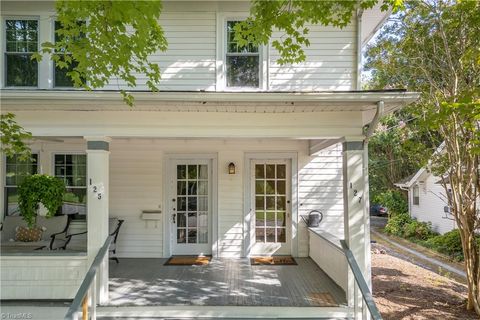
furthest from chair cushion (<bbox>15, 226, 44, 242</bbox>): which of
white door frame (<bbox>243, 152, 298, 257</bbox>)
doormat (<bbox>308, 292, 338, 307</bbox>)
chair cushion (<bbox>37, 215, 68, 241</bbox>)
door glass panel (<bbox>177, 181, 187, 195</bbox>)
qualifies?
doormat (<bbox>308, 292, 338, 307</bbox>)

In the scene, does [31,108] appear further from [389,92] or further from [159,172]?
[389,92]

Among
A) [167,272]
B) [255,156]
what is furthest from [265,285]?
[255,156]

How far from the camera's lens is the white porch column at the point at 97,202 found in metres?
5.00

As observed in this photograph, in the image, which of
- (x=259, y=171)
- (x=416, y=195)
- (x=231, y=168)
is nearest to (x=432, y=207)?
(x=416, y=195)

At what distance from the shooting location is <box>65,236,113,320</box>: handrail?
12.8 ft

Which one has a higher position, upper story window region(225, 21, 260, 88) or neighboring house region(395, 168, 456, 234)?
upper story window region(225, 21, 260, 88)

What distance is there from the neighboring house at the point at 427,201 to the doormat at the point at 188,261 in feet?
37.2

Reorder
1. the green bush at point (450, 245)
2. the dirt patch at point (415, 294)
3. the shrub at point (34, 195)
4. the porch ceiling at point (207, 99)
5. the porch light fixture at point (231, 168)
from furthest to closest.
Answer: the green bush at point (450, 245) < the porch light fixture at point (231, 168) < the dirt patch at point (415, 294) < the shrub at point (34, 195) < the porch ceiling at point (207, 99)

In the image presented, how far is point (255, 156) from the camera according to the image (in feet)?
25.5

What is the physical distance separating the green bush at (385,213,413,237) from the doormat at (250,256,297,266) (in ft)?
38.7

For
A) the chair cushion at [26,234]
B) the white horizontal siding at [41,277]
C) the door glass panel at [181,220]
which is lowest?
the white horizontal siding at [41,277]

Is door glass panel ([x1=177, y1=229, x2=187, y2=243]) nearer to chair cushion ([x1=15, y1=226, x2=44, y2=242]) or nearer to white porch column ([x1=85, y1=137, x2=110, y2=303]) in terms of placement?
chair cushion ([x1=15, y1=226, x2=44, y2=242])

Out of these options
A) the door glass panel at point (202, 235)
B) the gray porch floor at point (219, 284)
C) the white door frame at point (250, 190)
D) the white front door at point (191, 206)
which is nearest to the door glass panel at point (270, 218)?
the white door frame at point (250, 190)

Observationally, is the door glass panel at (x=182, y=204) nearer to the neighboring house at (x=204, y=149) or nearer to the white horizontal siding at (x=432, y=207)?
the neighboring house at (x=204, y=149)
